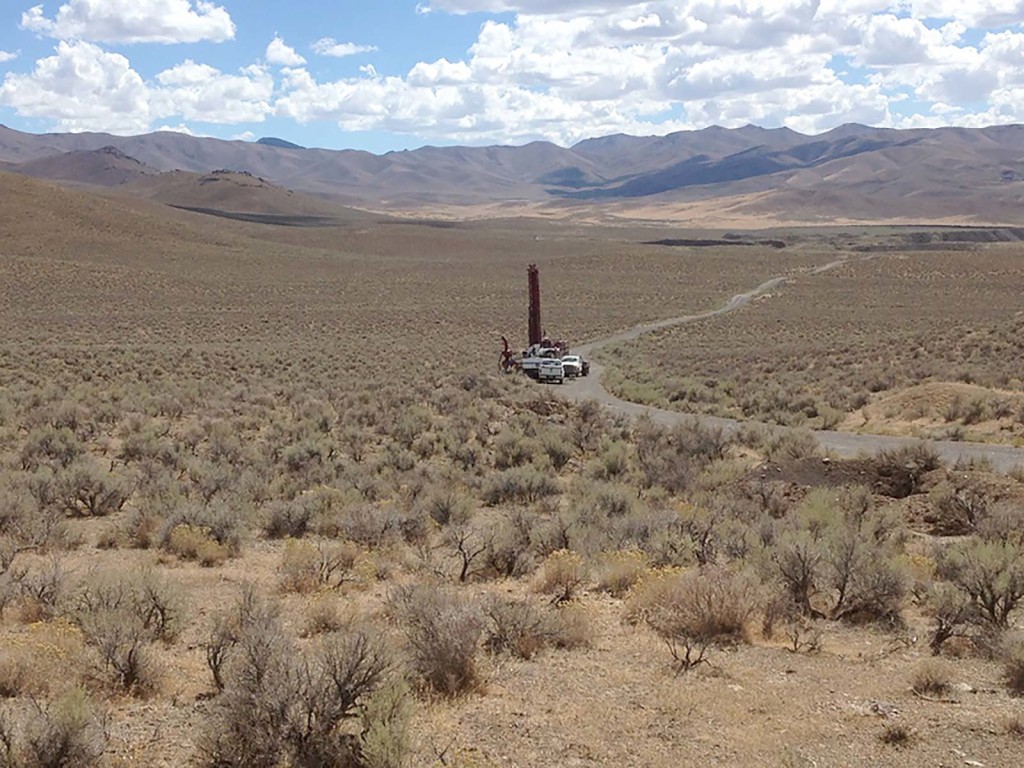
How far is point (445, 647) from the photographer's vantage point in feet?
24.1

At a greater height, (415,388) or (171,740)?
(171,740)

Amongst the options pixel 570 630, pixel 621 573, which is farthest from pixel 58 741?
pixel 621 573

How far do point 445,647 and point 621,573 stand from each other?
3.24m

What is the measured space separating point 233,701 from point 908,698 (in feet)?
15.6

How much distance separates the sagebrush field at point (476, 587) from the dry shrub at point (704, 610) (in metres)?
0.02

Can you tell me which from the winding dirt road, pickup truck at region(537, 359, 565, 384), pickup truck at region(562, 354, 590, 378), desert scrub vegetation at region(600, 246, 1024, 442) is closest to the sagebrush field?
the winding dirt road

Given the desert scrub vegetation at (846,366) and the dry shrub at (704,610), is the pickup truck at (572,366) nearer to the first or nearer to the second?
the desert scrub vegetation at (846,366)

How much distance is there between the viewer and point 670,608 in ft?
29.5

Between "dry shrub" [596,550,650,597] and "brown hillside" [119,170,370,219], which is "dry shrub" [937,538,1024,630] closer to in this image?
"dry shrub" [596,550,650,597]

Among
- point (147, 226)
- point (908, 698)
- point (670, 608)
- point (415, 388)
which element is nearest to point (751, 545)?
point (670, 608)

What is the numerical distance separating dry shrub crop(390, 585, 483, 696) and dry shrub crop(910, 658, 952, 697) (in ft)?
10.8

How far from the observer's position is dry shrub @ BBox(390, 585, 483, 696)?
7.30 metres

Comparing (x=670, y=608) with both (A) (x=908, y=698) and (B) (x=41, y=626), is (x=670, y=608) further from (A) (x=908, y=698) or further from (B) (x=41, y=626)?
(B) (x=41, y=626)

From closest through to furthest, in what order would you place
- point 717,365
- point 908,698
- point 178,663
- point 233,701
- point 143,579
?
point 233,701 < point 908,698 < point 178,663 < point 143,579 < point 717,365
